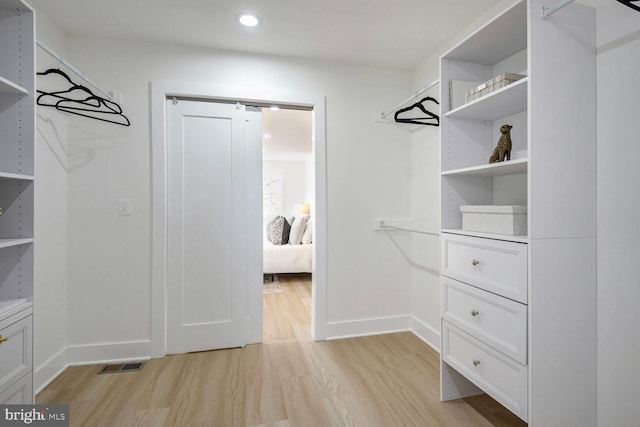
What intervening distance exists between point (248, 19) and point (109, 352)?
2.51m

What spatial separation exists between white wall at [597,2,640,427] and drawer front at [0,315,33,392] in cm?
242

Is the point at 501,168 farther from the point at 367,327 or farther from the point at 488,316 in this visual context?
the point at 367,327

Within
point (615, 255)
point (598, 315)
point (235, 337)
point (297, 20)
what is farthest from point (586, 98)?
point (235, 337)

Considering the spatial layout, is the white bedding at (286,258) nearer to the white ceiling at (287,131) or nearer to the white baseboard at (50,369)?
the white ceiling at (287,131)

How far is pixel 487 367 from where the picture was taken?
1.50m

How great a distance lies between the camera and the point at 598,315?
1.37 meters

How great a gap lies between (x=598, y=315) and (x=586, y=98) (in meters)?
0.95

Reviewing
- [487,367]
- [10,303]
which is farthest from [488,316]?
[10,303]

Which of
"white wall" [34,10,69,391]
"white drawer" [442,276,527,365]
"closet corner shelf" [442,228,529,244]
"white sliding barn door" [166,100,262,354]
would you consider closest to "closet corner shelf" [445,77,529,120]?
"closet corner shelf" [442,228,529,244]

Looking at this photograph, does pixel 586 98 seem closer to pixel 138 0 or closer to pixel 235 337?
pixel 138 0

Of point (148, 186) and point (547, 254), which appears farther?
point (148, 186)

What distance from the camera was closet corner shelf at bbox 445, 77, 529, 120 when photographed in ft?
4.52

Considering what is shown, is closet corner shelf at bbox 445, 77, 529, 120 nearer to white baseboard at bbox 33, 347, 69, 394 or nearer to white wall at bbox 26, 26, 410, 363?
white wall at bbox 26, 26, 410, 363

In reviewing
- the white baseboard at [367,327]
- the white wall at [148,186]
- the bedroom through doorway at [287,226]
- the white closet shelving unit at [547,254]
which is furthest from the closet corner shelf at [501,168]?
the white baseboard at [367,327]
